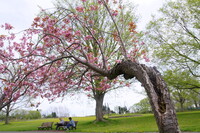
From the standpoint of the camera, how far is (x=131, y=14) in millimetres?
20875

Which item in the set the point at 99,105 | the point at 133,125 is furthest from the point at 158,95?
the point at 99,105

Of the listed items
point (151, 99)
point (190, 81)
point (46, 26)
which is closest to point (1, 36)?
point (46, 26)

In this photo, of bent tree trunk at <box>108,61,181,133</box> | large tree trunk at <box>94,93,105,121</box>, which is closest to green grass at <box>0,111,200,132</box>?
large tree trunk at <box>94,93,105,121</box>

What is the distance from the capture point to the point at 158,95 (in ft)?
10.4

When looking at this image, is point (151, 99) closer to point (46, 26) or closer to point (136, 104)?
point (46, 26)

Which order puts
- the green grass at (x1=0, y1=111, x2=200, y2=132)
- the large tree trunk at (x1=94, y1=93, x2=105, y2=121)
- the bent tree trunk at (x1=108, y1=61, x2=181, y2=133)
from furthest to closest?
the large tree trunk at (x1=94, y1=93, x2=105, y2=121) → the green grass at (x1=0, y1=111, x2=200, y2=132) → the bent tree trunk at (x1=108, y1=61, x2=181, y2=133)

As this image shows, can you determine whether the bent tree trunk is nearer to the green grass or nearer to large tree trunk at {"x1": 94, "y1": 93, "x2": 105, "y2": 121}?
the green grass

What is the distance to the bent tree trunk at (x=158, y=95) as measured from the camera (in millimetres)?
2715

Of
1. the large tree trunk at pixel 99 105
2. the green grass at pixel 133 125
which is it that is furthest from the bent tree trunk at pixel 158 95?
the large tree trunk at pixel 99 105

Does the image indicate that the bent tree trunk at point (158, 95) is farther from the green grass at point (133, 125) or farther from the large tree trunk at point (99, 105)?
the large tree trunk at point (99, 105)

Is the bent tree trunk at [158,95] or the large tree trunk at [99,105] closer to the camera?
the bent tree trunk at [158,95]

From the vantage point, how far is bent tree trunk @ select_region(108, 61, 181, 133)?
107 inches

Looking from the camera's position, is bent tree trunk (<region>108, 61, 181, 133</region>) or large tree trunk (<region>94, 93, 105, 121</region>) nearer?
bent tree trunk (<region>108, 61, 181, 133</region>)

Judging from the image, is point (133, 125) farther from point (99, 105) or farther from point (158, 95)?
point (158, 95)
